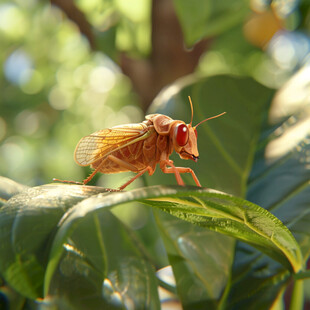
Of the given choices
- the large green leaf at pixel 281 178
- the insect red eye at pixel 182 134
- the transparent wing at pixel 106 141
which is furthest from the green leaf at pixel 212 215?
the transparent wing at pixel 106 141

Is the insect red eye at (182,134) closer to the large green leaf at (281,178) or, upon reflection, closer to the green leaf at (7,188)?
the large green leaf at (281,178)

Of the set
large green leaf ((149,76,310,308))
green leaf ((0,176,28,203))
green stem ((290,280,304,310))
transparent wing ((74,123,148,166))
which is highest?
green leaf ((0,176,28,203))

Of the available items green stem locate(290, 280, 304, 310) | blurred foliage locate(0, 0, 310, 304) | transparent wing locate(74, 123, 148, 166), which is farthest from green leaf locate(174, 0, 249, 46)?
green stem locate(290, 280, 304, 310)

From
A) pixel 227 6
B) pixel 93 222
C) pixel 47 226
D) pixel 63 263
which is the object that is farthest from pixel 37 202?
pixel 227 6

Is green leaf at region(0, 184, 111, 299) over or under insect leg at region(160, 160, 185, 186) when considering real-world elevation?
over

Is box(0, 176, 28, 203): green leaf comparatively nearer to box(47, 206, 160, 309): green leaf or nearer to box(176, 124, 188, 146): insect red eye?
box(47, 206, 160, 309): green leaf

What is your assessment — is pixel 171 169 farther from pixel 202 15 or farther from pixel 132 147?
pixel 202 15

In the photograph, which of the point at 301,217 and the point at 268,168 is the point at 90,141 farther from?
the point at 301,217
